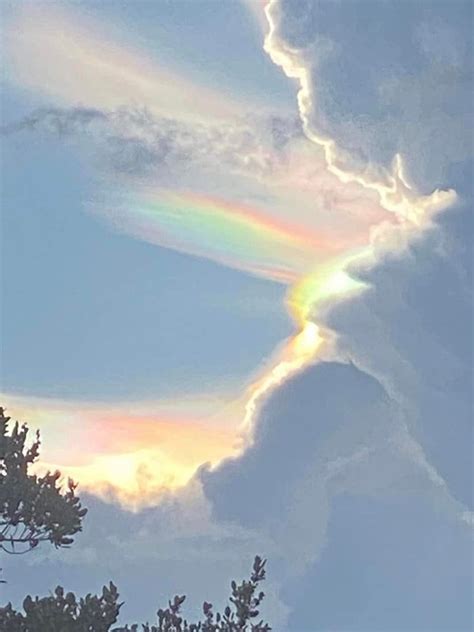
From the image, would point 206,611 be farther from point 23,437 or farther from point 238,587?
point 23,437

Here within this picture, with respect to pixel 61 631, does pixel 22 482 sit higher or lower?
higher

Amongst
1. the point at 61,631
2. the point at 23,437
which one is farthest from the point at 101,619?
the point at 23,437

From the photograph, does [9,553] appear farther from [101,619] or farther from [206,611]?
[206,611]

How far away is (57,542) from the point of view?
26.8 meters

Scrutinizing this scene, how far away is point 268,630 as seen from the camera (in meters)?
23.8

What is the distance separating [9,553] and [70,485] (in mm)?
2247

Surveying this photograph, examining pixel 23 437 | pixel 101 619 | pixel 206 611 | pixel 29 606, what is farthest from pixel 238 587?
pixel 23 437

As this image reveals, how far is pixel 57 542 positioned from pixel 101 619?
9.26ft

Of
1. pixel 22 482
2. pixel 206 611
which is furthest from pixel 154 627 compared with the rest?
pixel 22 482

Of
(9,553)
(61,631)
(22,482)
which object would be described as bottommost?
(61,631)

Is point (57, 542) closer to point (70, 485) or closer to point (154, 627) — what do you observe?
point (70, 485)

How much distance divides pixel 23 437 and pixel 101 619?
482 centimetres

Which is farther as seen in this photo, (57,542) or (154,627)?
(57,542)

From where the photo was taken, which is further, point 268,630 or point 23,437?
point 23,437
